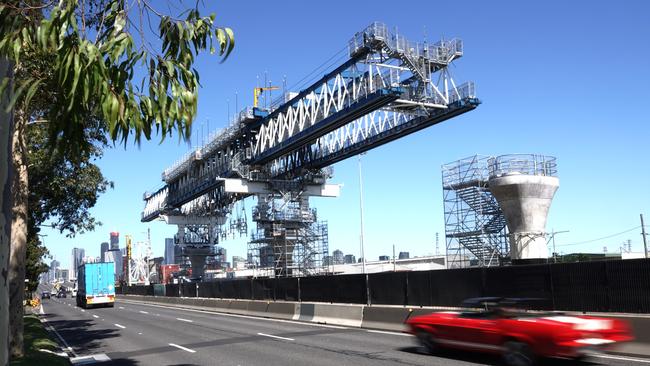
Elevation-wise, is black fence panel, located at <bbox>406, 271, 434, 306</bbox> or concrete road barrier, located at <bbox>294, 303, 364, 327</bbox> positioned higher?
black fence panel, located at <bbox>406, 271, 434, 306</bbox>

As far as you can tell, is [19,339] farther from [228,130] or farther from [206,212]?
[206,212]

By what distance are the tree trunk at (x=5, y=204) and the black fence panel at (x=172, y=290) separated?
49054 millimetres

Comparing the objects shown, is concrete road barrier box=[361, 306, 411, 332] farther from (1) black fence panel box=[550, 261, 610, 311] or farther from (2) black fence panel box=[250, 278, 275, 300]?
(2) black fence panel box=[250, 278, 275, 300]

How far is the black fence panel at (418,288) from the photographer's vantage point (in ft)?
67.9

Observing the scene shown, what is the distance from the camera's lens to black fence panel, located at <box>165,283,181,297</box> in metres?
52.5

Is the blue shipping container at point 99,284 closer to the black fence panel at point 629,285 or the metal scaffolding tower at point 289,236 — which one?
the metal scaffolding tower at point 289,236

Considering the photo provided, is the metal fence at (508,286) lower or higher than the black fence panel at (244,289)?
higher

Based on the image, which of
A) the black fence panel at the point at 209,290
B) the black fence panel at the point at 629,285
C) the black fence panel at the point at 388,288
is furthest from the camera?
the black fence panel at the point at 209,290

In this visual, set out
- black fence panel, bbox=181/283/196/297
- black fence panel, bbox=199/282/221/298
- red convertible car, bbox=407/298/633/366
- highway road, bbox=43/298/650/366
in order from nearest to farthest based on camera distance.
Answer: red convertible car, bbox=407/298/633/366 → highway road, bbox=43/298/650/366 → black fence panel, bbox=199/282/221/298 → black fence panel, bbox=181/283/196/297

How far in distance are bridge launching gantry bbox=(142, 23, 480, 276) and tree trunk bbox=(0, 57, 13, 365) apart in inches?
1097

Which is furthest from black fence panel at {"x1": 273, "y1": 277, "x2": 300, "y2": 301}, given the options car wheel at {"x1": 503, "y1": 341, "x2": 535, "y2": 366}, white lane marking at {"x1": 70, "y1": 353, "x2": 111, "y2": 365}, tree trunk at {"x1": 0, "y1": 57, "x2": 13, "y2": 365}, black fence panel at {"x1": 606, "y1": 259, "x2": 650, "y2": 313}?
tree trunk at {"x1": 0, "y1": 57, "x2": 13, "y2": 365}

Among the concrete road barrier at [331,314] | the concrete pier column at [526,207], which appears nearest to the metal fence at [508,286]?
the concrete road barrier at [331,314]

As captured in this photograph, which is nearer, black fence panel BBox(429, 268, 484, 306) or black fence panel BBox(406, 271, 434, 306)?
black fence panel BBox(429, 268, 484, 306)

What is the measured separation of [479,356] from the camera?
A: 41.1 feet
